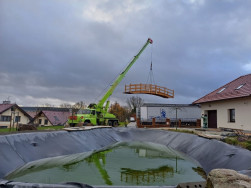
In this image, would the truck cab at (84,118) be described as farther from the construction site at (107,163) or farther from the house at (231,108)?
the house at (231,108)

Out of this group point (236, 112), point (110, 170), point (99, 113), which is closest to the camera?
point (110, 170)

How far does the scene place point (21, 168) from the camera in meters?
6.26

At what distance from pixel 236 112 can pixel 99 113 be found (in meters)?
11.9

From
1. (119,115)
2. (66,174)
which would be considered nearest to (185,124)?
(66,174)

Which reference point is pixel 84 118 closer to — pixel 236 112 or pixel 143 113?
pixel 143 113

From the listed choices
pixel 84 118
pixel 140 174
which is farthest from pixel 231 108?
pixel 84 118

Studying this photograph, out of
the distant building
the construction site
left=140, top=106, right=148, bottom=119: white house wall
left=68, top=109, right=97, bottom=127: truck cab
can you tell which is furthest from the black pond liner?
the distant building

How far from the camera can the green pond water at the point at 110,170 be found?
5.59 m

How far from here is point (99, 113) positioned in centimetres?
1972

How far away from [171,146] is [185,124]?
44.6ft

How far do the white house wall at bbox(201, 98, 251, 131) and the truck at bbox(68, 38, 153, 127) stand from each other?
8.93 metres

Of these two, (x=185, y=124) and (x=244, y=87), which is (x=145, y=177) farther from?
(x=185, y=124)

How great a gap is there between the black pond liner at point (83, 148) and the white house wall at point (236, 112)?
16.8 feet

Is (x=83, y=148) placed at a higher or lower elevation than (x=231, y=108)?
lower
